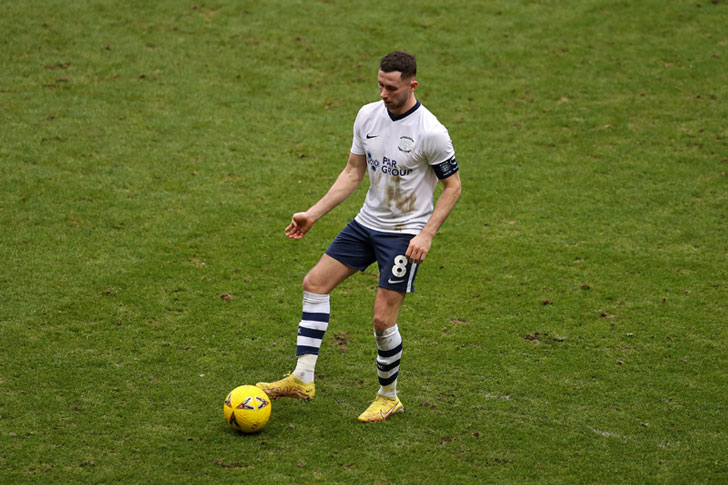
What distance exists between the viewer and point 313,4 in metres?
16.6

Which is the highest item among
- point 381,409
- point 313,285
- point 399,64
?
point 399,64

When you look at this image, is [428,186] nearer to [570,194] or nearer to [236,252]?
[236,252]

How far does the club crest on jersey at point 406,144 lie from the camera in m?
6.07

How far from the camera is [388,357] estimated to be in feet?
20.9

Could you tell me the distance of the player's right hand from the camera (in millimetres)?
6301

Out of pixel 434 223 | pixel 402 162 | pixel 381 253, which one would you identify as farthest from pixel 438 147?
pixel 381 253

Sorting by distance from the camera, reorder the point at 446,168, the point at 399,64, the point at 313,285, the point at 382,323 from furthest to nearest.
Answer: the point at 313,285
the point at 382,323
the point at 446,168
the point at 399,64

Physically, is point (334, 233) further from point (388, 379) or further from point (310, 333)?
point (388, 379)

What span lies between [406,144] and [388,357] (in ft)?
5.69

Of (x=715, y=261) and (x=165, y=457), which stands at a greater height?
(x=715, y=261)

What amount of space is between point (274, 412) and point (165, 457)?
1042mm

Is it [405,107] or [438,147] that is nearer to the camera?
[438,147]

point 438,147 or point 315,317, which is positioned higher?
point 438,147

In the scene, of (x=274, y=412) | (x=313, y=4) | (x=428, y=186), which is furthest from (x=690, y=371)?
(x=313, y=4)
